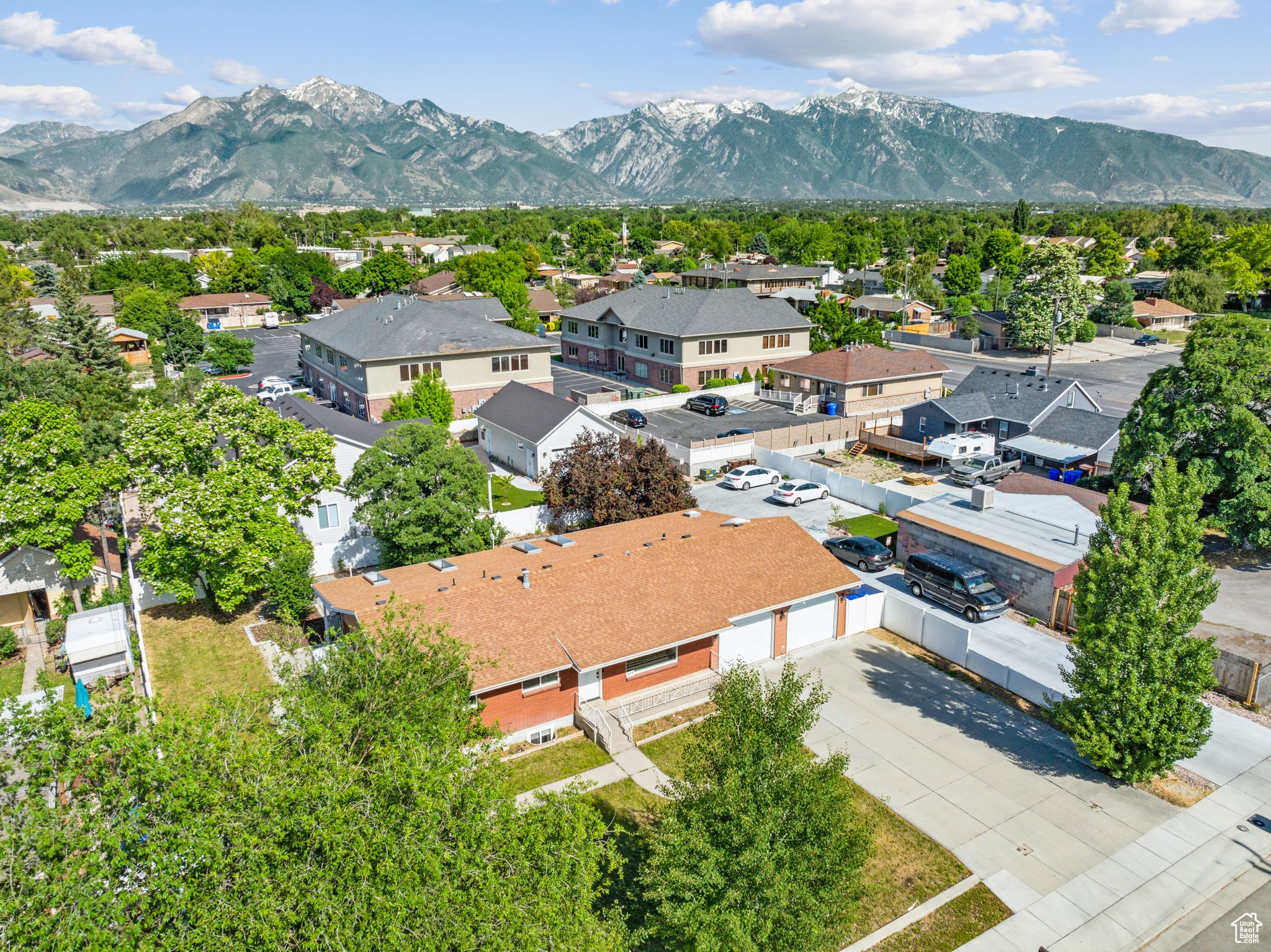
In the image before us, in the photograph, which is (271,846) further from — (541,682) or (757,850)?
(541,682)

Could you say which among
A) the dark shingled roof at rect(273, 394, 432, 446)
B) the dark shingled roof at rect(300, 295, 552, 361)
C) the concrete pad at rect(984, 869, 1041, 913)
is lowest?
the concrete pad at rect(984, 869, 1041, 913)

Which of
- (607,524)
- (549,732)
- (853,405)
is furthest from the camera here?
(853,405)

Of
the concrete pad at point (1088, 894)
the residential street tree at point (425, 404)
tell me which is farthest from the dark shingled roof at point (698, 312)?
the concrete pad at point (1088, 894)

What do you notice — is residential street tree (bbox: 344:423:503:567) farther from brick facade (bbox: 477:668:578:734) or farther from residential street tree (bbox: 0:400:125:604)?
residential street tree (bbox: 0:400:125:604)

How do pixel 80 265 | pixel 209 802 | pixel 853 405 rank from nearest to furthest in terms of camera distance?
pixel 209 802 → pixel 853 405 → pixel 80 265

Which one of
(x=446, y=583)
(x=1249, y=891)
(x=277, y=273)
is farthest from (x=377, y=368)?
(x=277, y=273)

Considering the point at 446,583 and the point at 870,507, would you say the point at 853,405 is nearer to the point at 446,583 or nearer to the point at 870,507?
the point at 870,507

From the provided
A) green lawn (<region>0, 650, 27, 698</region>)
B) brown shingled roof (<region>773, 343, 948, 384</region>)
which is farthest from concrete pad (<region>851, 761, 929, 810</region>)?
brown shingled roof (<region>773, 343, 948, 384</region>)
